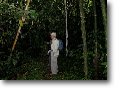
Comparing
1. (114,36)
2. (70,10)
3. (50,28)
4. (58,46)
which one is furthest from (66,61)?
(114,36)

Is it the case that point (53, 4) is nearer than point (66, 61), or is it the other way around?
point (66, 61)

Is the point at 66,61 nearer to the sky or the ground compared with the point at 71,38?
nearer to the ground

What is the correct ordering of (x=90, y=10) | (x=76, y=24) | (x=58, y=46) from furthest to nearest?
1. (x=76, y=24)
2. (x=90, y=10)
3. (x=58, y=46)

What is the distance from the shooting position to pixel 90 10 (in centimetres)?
617

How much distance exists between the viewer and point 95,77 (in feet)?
11.4

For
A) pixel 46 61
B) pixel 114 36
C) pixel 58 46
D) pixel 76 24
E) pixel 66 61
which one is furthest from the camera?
pixel 76 24

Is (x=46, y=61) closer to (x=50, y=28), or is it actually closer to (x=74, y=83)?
(x=50, y=28)

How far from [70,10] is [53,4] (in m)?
1.04

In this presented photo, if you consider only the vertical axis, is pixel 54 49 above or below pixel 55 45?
below

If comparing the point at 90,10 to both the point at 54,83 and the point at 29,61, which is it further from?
the point at 54,83

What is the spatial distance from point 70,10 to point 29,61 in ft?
11.9

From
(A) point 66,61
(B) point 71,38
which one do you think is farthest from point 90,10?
(A) point 66,61

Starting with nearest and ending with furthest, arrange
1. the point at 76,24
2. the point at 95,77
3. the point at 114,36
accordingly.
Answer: the point at 114,36
the point at 95,77
the point at 76,24

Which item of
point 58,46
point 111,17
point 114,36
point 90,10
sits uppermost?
point 90,10
